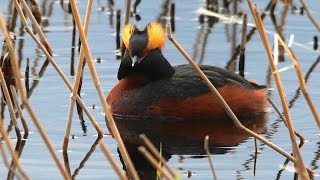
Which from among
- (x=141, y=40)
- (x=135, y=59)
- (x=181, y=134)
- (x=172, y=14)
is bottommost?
(x=181, y=134)

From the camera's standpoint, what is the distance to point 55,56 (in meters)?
11.1

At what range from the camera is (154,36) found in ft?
31.8

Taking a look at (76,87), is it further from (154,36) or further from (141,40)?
(154,36)

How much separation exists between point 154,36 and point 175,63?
135 cm

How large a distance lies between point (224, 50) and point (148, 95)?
1959mm

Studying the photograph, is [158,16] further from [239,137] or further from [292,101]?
[239,137]

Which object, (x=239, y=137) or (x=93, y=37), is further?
(x=93, y=37)

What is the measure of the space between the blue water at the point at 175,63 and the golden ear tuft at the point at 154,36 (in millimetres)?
703

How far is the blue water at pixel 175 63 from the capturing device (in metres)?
7.90

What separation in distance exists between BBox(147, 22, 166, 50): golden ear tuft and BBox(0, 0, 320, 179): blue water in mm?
703

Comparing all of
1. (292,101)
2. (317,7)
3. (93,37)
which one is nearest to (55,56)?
(93,37)

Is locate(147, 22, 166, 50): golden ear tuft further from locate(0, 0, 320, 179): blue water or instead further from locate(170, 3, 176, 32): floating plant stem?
locate(170, 3, 176, 32): floating plant stem

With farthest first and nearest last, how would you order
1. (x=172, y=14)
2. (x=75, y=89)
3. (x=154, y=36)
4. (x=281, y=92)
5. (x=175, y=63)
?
(x=172, y=14) < (x=175, y=63) < (x=154, y=36) < (x=75, y=89) < (x=281, y=92)

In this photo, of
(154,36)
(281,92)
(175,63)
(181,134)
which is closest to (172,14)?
(175,63)
